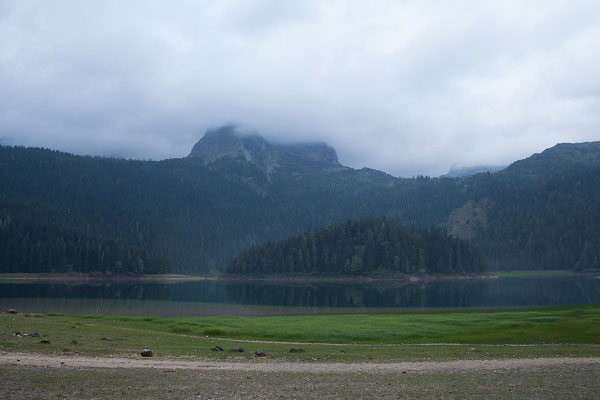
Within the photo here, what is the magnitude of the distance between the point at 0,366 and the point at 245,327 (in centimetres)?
3130

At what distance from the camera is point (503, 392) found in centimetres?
2084

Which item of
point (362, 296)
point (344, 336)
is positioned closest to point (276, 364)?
point (344, 336)

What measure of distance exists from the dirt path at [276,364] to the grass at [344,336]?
2.40 meters

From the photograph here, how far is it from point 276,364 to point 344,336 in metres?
18.4

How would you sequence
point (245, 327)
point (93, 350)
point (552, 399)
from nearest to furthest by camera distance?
point (552, 399) → point (93, 350) → point (245, 327)

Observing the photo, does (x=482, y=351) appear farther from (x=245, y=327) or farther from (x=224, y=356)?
(x=245, y=327)

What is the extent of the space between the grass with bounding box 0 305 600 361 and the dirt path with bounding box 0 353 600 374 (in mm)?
2402

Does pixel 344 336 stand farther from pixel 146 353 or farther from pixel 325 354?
pixel 146 353

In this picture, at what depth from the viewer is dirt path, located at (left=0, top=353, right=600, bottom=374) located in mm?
26797

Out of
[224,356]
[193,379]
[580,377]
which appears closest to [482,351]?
[580,377]

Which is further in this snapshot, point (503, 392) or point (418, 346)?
point (418, 346)

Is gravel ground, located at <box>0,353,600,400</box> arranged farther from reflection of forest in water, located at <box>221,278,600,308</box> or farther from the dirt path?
reflection of forest in water, located at <box>221,278,600,308</box>

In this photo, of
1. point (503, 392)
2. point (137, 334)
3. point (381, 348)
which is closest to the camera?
point (503, 392)

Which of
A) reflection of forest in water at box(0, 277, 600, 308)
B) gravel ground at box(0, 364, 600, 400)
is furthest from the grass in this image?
reflection of forest in water at box(0, 277, 600, 308)
